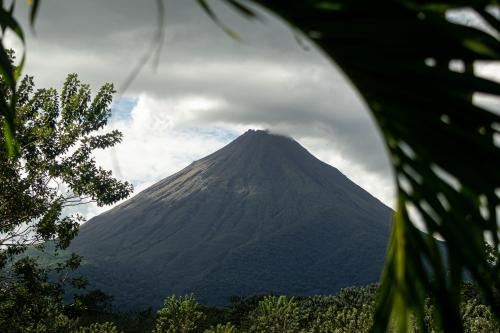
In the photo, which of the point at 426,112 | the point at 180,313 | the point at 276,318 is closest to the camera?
the point at 426,112

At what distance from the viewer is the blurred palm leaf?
2.04 feet

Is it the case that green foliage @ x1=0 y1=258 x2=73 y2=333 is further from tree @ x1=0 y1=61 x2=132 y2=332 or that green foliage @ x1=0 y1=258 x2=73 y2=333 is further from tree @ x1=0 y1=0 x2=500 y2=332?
tree @ x1=0 y1=0 x2=500 y2=332

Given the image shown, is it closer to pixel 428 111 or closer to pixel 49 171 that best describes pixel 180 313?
pixel 49 171

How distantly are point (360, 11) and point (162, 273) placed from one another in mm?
184502

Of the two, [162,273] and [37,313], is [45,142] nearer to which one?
[37,313]

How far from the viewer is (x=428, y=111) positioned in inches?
25.1

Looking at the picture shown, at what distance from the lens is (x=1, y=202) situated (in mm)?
12156

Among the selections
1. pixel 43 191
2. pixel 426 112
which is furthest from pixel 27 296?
pixel 426 112

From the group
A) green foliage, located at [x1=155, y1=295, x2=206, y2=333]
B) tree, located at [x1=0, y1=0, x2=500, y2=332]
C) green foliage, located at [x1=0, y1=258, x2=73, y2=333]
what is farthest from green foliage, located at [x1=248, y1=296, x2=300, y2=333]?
tree, located at [x1=0, y1=0, x2=500, y2=332]

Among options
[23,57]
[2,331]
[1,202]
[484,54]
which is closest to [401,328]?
[484,54]

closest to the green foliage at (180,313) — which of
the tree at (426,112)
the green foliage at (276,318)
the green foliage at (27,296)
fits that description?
the green foliage at (276,318)

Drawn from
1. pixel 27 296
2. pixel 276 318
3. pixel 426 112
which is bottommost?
pixel 276 318

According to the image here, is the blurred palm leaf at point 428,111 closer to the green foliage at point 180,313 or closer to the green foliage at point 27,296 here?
the green foliage at point 27,296

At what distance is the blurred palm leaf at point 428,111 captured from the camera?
622mm
